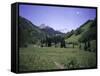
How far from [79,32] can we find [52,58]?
1.83 feet

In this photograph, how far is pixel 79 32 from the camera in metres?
3.91

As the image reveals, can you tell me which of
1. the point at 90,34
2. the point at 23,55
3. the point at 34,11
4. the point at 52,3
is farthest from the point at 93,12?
the point at 23,55

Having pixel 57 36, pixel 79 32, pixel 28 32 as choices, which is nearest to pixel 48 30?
pixel 57 36

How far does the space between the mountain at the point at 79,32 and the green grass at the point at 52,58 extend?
15 cm

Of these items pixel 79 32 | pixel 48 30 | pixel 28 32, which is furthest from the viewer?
pixel 79 32

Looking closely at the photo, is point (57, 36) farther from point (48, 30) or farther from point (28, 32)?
point (28, 32)

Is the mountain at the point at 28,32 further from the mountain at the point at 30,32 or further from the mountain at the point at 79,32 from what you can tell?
the mountain at the point at 79,32

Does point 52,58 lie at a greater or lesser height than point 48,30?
lesser

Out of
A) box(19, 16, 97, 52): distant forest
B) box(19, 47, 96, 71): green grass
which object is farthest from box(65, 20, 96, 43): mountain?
box(19, 47, 96, 71): green grass

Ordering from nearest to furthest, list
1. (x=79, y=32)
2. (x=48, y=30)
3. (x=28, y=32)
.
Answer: (x=28, y=32)
(x=48, y=30)
(x=79, y=32)

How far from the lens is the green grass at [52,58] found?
11.6 ft

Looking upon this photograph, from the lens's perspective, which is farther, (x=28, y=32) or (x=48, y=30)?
(x=48, y=30)

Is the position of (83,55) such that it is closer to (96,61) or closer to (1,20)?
(96,61)

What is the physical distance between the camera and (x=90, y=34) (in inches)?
156
